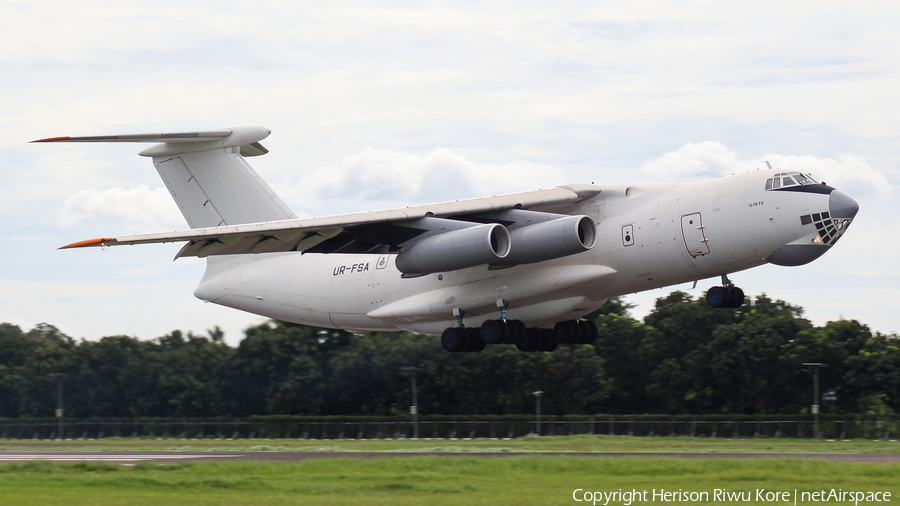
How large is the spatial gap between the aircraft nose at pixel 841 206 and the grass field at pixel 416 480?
338 cm

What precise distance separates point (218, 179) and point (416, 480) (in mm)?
9386

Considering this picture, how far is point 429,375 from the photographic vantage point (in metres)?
32.8

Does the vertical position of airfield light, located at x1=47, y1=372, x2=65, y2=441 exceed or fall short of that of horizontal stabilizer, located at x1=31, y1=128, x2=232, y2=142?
it falls short

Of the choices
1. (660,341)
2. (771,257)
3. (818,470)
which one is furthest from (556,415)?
(818,470)

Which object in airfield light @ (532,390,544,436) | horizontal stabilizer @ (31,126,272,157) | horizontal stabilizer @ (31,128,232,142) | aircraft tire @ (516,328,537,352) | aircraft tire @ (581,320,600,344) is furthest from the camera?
airfield light @ (532,390,544,436)

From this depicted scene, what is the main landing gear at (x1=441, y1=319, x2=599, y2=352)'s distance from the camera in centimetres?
1593

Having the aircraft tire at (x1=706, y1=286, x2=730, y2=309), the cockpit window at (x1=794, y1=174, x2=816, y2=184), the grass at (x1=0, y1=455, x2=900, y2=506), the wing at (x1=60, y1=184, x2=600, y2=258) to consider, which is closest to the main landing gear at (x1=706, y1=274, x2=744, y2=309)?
the aircraft tire at (x1=706, y1=286, x2=730, y2=309)

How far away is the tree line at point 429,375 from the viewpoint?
3231 cm

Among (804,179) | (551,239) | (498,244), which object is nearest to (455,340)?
(498,244)

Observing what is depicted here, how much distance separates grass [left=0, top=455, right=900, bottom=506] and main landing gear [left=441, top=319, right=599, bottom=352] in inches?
117

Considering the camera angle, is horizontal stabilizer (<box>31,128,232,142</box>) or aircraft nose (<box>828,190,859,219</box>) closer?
aircraft nose (<box>828,190,859,219</box>)

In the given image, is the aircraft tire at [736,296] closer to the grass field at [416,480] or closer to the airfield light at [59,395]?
the grass field at [416,480]

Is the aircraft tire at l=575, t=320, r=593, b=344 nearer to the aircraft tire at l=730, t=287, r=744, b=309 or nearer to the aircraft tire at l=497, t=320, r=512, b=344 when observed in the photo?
the aircraft tire at l=497, t=320, r=512, b=344

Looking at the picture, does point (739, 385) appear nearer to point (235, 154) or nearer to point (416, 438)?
point (416, 438)
